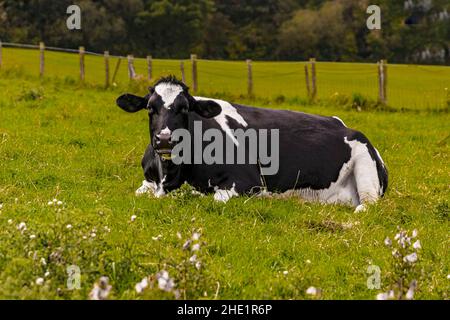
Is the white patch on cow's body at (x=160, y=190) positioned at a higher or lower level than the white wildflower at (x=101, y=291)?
lower

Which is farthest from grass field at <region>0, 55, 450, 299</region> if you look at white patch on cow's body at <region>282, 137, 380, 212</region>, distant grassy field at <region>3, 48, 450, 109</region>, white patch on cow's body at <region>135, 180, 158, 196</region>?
distant grassy field at <region>3, 48, 450, 109</region>

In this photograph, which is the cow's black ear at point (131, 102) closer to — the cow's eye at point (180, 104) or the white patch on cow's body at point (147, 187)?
the cow's eye at point (180, 104)

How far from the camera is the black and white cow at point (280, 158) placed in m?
7.84

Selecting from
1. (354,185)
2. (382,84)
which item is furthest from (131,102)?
(382,84)

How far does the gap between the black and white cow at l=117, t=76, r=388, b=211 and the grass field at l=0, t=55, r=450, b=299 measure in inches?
15.0

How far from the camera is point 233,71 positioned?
1451 inches

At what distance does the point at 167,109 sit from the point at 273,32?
59.2 meters

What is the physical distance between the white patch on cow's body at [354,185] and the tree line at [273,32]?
1979 inches

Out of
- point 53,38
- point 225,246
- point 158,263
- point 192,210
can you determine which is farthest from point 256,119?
point 53,38

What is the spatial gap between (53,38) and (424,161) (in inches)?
1866

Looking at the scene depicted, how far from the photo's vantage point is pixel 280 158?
27.7 feet

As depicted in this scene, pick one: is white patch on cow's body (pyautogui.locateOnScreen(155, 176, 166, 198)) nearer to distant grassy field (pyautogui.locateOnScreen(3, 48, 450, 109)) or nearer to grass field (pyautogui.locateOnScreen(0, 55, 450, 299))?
grass field (pyautogui.locateOnScreen(0, 55, 450, 299))

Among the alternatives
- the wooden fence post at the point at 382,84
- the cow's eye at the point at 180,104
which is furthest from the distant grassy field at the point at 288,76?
the cow's eye at the point at 180,104

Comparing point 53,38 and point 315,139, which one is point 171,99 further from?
point 53,38
